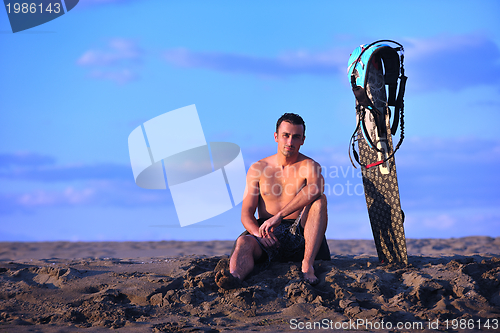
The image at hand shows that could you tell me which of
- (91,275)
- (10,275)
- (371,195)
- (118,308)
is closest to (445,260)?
(371,195)

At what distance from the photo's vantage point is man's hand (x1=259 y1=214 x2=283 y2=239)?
425 cm

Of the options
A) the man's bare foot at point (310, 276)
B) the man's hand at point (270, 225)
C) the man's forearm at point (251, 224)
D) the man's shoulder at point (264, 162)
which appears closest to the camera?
the man's bare foot at point (310, 276)

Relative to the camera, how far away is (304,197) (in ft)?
14.2

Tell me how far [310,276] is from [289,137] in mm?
1395

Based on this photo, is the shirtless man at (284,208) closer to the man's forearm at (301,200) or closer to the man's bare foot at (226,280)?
the man's forearm at (301,200)

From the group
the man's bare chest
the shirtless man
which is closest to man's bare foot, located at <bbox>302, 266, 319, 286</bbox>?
the shirtless man

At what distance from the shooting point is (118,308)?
12.7ft

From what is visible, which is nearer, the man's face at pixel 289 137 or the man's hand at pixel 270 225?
the man's hand at pixel 270 225

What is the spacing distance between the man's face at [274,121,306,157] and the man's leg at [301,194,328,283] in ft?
1.89

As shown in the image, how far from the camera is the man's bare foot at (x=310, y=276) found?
4.14m

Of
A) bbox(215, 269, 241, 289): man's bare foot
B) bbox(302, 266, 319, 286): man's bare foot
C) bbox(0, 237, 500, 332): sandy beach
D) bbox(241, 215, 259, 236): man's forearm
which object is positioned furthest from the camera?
bbox(241, 215, 259, 236): man's forearm

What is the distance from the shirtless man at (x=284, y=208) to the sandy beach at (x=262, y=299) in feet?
0.65

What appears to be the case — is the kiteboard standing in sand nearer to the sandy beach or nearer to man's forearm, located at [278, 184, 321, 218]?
the sandy beach

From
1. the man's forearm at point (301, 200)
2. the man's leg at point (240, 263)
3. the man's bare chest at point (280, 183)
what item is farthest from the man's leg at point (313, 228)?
the man's leg at point (240, 263)
